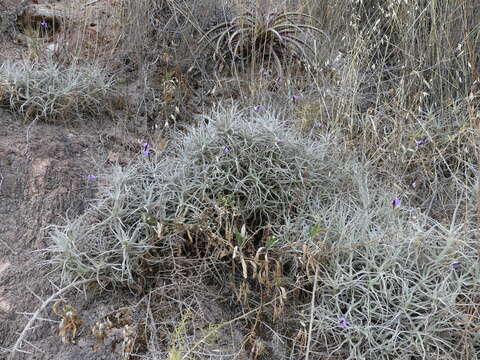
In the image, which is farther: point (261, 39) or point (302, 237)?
point (261, 39)

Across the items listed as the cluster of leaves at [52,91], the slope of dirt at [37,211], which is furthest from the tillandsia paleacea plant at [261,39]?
the slope of dirt at [37,211]

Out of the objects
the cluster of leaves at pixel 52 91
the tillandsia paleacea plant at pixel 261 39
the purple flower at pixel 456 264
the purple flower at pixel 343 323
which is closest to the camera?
the purple flower at pixel 343 323

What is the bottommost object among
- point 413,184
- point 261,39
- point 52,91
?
point 413,184

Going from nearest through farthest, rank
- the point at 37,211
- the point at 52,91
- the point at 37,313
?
the point at 37,313, the point at 37,211, the point at 52,91

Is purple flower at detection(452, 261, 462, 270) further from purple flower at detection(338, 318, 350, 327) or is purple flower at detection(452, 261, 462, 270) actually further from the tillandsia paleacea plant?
the tillandsia paleacea plant

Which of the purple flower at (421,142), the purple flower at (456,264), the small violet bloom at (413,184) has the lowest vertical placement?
the small violet bloom at (413,184)

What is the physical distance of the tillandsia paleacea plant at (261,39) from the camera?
323cm

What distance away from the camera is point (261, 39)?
332cm

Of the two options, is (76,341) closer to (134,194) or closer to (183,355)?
(183,355)

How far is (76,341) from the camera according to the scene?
5.61 ft

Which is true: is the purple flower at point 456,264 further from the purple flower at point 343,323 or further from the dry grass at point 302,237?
the purple flower at point 343,323

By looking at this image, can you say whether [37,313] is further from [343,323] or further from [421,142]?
[421,142]

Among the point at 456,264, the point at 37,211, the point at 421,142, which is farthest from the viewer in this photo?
the point at 421,142

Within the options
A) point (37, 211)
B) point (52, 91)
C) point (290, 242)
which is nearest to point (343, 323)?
point (290, 242)
